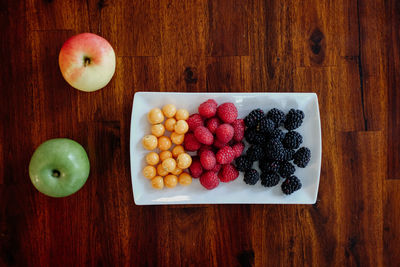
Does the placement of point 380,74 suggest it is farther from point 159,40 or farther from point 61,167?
point 61,167

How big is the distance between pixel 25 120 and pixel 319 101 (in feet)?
3.74

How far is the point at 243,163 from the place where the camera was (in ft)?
3.07

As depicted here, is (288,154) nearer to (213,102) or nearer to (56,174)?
(213,102)

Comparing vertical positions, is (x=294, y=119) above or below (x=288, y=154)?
above

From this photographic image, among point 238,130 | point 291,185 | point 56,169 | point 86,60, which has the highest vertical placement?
point 86,60

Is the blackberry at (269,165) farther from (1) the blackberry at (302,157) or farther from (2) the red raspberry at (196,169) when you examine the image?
(2) the red raspberry at (196,169)

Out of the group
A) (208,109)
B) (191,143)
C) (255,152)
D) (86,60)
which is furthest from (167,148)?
(86,60)

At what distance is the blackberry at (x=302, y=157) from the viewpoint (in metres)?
0.94

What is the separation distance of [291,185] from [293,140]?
0.52 ft

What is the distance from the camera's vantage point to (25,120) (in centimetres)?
104

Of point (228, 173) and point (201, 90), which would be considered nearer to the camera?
point (228, 173)

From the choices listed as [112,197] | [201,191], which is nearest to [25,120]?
[112,197]

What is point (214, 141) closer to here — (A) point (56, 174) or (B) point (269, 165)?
(B) point (269, 165)

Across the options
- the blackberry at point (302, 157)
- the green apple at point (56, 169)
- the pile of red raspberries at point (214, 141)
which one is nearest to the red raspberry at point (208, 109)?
the pile of red raspberries at point (214, 141)
